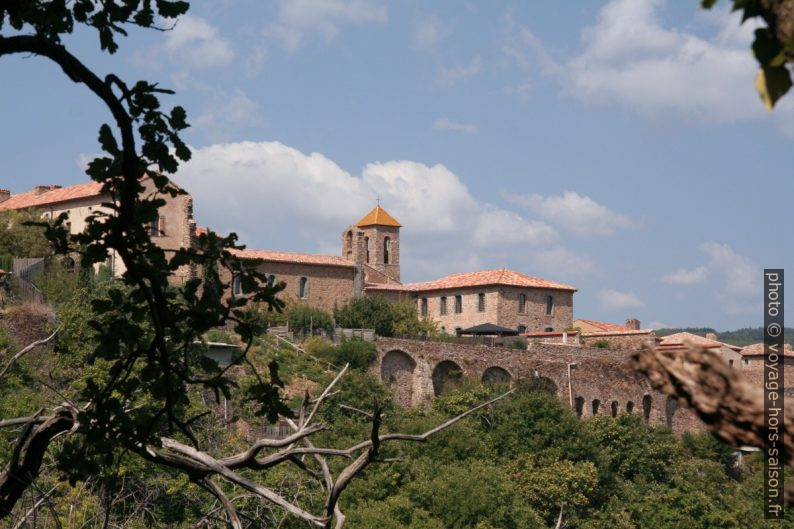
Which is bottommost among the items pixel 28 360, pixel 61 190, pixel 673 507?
pixel 673 507

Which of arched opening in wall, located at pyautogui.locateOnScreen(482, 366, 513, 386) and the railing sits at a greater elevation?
the railing

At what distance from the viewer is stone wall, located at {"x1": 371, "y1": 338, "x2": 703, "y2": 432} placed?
4666cm

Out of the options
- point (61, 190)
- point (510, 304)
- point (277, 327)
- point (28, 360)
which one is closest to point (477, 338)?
point (510, 304)

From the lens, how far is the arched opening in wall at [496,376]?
48003 mm

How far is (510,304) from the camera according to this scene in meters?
55.2

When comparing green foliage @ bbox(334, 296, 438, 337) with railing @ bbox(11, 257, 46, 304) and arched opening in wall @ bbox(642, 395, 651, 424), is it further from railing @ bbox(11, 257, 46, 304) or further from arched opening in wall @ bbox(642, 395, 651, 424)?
railing @ bbox(11, 257, 46, 304)

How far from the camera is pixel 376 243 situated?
63719mm

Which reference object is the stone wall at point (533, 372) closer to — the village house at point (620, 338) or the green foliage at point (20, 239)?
the village house at point (620, 338)

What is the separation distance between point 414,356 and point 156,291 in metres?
43.0

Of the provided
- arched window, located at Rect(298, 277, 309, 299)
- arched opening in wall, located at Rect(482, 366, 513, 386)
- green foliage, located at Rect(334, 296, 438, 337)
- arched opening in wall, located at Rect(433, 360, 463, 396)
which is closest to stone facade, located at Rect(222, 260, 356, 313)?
arched window, located at Rect(298, 277, 309, 299)

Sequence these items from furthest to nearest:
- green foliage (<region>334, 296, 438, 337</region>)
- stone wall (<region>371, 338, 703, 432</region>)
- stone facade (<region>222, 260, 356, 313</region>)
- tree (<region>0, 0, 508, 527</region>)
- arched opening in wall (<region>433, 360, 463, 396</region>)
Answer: stone facade (<region>222, 260, 356, 313</region>), green foliage (<region>334, 296, 438, 337</region>), arched opening in wall (<region>433, 360, 463, 396</region>), stone wall (<region>371, 338, 703, 432</region>), tree (<region>0, 0, 508, 527</region>)

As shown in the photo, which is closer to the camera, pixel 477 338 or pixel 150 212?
pixel 150 212

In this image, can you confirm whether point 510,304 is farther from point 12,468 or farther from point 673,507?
point 12,468

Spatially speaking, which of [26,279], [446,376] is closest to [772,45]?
[26,279]
